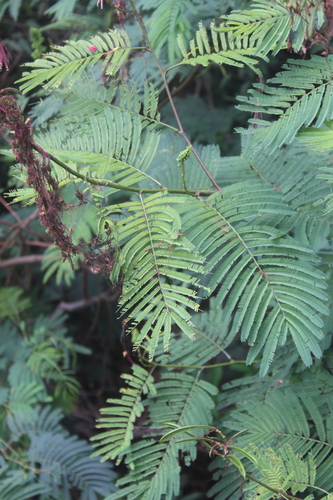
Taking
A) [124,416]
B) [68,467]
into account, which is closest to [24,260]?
[68,467]

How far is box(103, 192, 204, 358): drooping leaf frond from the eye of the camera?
802mm

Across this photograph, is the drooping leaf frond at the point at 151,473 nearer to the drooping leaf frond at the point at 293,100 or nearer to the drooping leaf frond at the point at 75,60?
the drooping leaf frond at the point at 293,100

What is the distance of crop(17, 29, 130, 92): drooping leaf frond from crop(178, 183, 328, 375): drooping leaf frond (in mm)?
382

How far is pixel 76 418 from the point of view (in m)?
2.22

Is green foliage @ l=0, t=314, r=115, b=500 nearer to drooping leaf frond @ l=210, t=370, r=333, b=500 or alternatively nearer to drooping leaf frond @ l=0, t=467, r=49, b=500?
drooping leaf frond @ l=0, t=467, r=49, b=500

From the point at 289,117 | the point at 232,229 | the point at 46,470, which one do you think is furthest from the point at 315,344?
the point at 46,470

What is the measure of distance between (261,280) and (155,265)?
0.63 ft

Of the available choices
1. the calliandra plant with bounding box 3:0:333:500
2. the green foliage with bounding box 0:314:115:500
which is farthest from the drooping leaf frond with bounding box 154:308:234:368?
the green foliage with bounding box 0:314:115:500

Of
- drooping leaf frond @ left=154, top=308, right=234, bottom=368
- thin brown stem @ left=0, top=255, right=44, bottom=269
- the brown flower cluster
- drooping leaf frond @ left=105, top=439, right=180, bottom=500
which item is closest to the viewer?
the brown flower cluster

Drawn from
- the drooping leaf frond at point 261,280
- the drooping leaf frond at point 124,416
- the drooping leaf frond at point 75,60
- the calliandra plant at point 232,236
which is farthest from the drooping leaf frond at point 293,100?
the drooping leaf frond at point 124,416

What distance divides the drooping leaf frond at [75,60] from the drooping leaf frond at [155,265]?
0.33m

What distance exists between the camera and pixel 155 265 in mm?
837

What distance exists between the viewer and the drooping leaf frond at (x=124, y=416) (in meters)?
1.14

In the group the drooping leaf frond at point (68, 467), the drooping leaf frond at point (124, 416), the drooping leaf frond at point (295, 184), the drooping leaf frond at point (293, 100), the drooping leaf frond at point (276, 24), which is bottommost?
the drooping leaf frond at point (68, 467)
